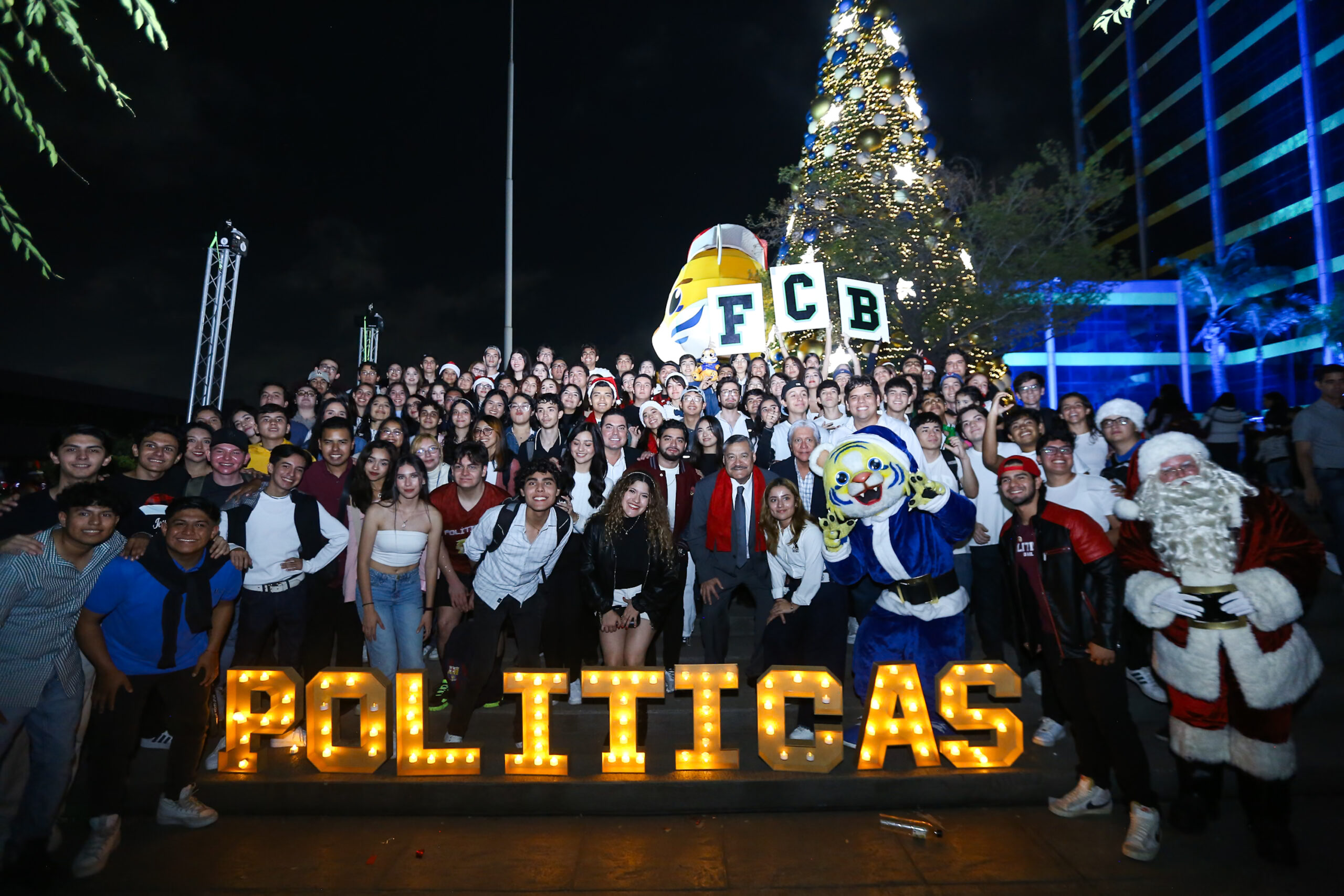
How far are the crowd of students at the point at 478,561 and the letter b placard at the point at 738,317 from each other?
3.34m

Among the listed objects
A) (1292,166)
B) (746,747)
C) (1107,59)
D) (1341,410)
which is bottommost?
(746,747)

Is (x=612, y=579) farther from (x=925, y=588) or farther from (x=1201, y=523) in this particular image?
(x=1201, y=523)

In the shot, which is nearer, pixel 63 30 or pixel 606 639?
pixel 63 30

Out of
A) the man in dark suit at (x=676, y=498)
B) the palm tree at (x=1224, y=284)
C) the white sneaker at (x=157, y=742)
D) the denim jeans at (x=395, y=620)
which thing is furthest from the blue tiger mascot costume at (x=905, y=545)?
the palm tree at (x=1224, y=284)

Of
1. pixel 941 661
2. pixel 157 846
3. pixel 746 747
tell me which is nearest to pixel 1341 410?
pixel 941 661

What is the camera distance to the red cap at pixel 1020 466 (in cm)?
424

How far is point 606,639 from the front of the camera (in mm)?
5027

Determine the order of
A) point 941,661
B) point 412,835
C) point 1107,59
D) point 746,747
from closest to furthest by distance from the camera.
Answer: point 412,835 < point 941,661 < point 746,747 < point 1107,59

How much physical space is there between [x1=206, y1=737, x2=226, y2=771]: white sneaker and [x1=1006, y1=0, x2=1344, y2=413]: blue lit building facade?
140ft

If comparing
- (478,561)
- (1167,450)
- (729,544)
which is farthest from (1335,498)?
(478,561)

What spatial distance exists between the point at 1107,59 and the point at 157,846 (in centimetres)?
7031

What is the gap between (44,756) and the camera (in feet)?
12.1

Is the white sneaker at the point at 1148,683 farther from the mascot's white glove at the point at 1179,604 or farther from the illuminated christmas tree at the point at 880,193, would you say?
the illuminated christmas tree at the point at 880,193

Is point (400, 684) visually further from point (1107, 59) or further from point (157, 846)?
point (1107, 59)
